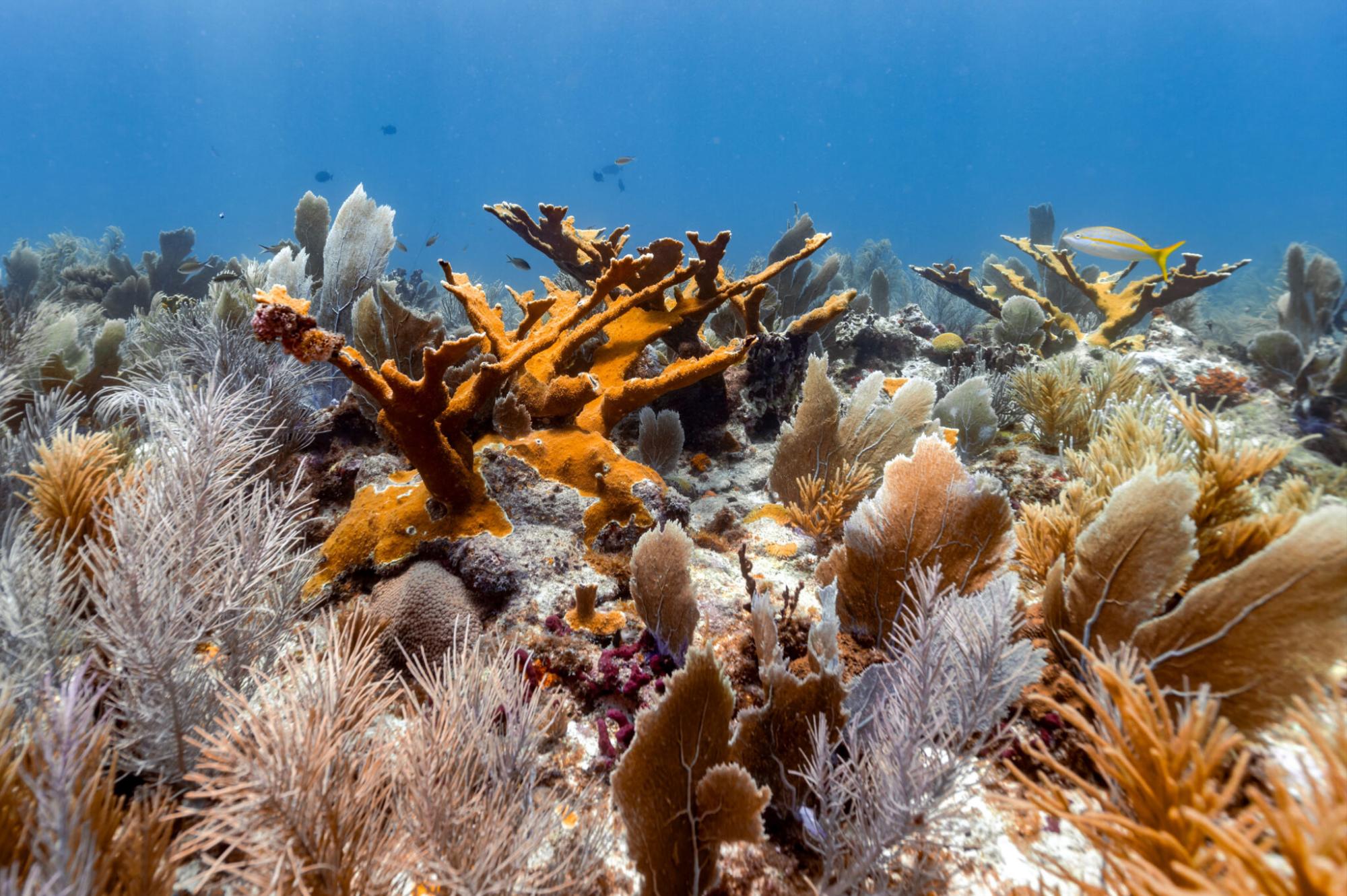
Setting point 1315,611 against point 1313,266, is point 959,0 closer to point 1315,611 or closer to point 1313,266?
point 1313,266

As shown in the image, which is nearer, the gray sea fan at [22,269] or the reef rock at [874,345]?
the reef rock at [874,345]

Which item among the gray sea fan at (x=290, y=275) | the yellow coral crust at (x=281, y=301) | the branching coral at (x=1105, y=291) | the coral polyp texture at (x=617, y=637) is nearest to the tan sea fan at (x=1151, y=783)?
the coral polyp texture at (x=617, y=637)

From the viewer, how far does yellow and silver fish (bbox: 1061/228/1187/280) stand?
4.95 meters

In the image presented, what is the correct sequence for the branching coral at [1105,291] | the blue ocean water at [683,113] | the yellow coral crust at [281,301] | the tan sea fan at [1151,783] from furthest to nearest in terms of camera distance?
the blue ocean water at [683,113] → the branching coral at [1105,291] → the yellow coral crust at [281,301] → the tan sea fan at [1151,783]

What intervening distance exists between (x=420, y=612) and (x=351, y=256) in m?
4.17

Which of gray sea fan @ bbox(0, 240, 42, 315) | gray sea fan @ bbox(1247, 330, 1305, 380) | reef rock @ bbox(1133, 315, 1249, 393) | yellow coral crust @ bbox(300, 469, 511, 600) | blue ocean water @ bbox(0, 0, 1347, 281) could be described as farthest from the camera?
blue ocean water @ bbox(0, 0, 1347, 281)

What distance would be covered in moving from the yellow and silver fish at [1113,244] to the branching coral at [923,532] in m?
4.03

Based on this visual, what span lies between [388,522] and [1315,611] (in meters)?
3.85

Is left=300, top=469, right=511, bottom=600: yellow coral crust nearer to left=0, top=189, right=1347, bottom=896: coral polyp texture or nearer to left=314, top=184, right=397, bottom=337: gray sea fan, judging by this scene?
left=0, top=189, right=1347, bottom=896: coral polyp texture

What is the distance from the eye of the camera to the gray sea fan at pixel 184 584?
173 centimetres

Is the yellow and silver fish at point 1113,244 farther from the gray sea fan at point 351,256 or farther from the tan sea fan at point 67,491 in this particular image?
the tan sea fan at point 67,491

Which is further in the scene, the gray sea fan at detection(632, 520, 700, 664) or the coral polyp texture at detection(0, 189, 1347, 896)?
the gray sea fan at detection(632, 520, 700, 664)

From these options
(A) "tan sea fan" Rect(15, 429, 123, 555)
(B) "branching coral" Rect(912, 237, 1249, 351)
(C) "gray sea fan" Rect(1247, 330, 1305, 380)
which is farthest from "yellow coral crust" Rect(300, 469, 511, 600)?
(C) "gray sea fan" Rect(1247, 330, 1305, 380)

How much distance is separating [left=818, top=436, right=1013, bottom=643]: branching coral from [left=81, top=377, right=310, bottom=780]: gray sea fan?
2495mm
